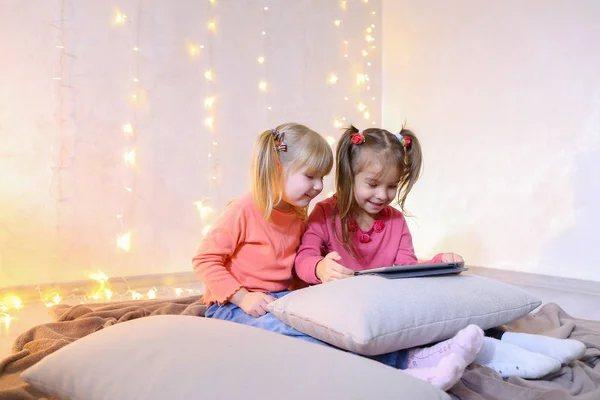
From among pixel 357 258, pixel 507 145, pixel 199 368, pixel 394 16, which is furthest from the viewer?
pixel 394 16

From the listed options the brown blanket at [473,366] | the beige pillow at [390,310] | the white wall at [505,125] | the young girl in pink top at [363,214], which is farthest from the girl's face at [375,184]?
the white wall at [505,125]

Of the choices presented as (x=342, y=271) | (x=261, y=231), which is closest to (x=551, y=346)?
(x=342, y=271)

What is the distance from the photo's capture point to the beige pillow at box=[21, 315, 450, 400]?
2.75 feet

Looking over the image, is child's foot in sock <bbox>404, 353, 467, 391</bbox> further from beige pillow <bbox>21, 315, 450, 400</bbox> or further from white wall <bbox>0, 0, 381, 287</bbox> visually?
white wall <bbox>0, 0, 381, 287</bbox>

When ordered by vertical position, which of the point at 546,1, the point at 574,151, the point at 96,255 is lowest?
the point at 96,255

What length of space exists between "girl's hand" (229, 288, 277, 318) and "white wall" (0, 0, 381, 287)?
1470mm

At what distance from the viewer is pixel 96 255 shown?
280 centimetres

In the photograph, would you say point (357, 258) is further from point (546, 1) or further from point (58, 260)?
point (546, 1)

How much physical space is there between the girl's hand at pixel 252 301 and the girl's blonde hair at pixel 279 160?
232 mm

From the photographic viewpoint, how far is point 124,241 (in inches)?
114

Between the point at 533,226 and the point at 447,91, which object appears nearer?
the point at 533,226

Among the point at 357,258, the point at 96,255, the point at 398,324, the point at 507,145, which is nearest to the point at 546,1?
the point at 507,145

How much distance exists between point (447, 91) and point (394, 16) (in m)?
0.82

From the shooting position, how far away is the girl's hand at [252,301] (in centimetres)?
154
